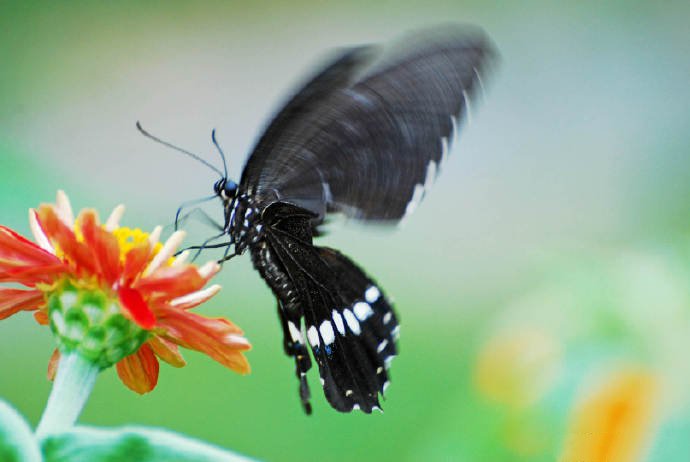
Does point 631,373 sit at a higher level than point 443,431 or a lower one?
higher

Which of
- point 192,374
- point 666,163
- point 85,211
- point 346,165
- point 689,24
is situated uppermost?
point 689,24

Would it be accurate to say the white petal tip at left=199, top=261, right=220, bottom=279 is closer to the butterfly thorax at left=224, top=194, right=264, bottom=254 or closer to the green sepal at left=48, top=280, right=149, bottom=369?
the green sepal at left=48, top=280, right=149, bottom=369

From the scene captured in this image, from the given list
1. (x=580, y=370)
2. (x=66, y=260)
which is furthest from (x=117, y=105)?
(x=66, y=260)

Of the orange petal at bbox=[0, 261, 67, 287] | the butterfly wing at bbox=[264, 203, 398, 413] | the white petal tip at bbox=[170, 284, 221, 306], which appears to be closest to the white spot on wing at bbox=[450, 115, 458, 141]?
the butterfly wing at bbox=[264, 203, 398, 413]

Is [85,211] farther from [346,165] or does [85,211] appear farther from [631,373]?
[631,373]

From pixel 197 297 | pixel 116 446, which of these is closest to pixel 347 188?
pixel 197 297

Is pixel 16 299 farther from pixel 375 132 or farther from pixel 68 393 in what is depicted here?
pixel 375 132

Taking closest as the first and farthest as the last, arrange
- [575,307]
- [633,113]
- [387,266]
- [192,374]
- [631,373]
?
1. [631,373]
2. [575,307]
3. [192,374]
4. [387,266]
5. [633,113]
